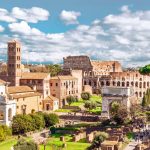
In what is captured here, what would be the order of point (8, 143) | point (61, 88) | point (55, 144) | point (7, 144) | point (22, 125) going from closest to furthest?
point (55, 144)
point (7, 144)
point (8, 143)
point (22, 125)
point (61, 88)

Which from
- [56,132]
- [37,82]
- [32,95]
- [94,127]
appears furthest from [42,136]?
[37,82]

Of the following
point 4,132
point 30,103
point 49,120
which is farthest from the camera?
point 30,103

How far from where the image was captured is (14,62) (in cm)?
7538

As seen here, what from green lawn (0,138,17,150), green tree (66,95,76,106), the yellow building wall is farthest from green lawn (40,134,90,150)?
green tree (66,95,76,106)

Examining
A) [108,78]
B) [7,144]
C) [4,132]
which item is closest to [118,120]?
[4,132]

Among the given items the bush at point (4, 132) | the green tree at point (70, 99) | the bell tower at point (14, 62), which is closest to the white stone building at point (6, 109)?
the bush at point (4, 132)

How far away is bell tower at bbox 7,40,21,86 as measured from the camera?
7438 centimetres

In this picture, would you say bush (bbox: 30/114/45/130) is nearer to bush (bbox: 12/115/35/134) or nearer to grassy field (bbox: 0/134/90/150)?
bush (bbox: 12/115/35/134)

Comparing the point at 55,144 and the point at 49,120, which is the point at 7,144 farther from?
the point at 49,120

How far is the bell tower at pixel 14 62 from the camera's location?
7438cm

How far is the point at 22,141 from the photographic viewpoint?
39.6 m

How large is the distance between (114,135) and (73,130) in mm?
8595

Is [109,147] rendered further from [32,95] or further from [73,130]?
[32,95]

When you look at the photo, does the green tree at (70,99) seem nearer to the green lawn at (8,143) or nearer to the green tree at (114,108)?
the green tree at (114,108)
